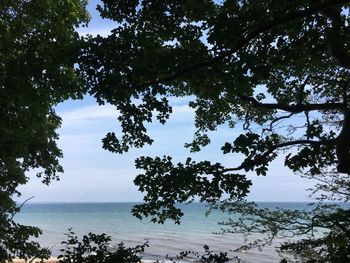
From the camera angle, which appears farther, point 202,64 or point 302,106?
point 302,106

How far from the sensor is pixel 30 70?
6008mm

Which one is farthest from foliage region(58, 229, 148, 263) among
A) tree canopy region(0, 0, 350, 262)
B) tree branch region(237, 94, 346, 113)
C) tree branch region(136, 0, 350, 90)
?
tree branch region(237, 94, 346, 113)

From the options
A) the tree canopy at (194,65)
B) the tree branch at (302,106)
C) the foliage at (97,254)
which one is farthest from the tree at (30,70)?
the tree branch at (302,106)

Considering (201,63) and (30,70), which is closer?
(201,63)

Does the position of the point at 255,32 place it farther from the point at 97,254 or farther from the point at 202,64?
the point at 97,254

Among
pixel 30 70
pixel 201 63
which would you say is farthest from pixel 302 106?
pixel 30 70

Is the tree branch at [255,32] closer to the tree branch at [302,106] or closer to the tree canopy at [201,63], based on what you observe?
the tree canopy at [201,63]

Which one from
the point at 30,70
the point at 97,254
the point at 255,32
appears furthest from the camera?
the point at 30,70

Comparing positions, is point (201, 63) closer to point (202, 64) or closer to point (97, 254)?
point (202, 64)

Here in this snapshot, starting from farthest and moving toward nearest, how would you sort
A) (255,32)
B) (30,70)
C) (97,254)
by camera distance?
(30,70) < (97,254) < (255,32)

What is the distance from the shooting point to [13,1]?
309 inches

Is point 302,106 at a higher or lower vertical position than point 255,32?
lower

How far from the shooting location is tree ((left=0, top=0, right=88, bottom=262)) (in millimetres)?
6254

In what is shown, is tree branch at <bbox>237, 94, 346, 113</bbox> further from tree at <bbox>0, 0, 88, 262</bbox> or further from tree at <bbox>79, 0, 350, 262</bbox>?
tree at <bbox>0, 0, 88, 262</bbox>
